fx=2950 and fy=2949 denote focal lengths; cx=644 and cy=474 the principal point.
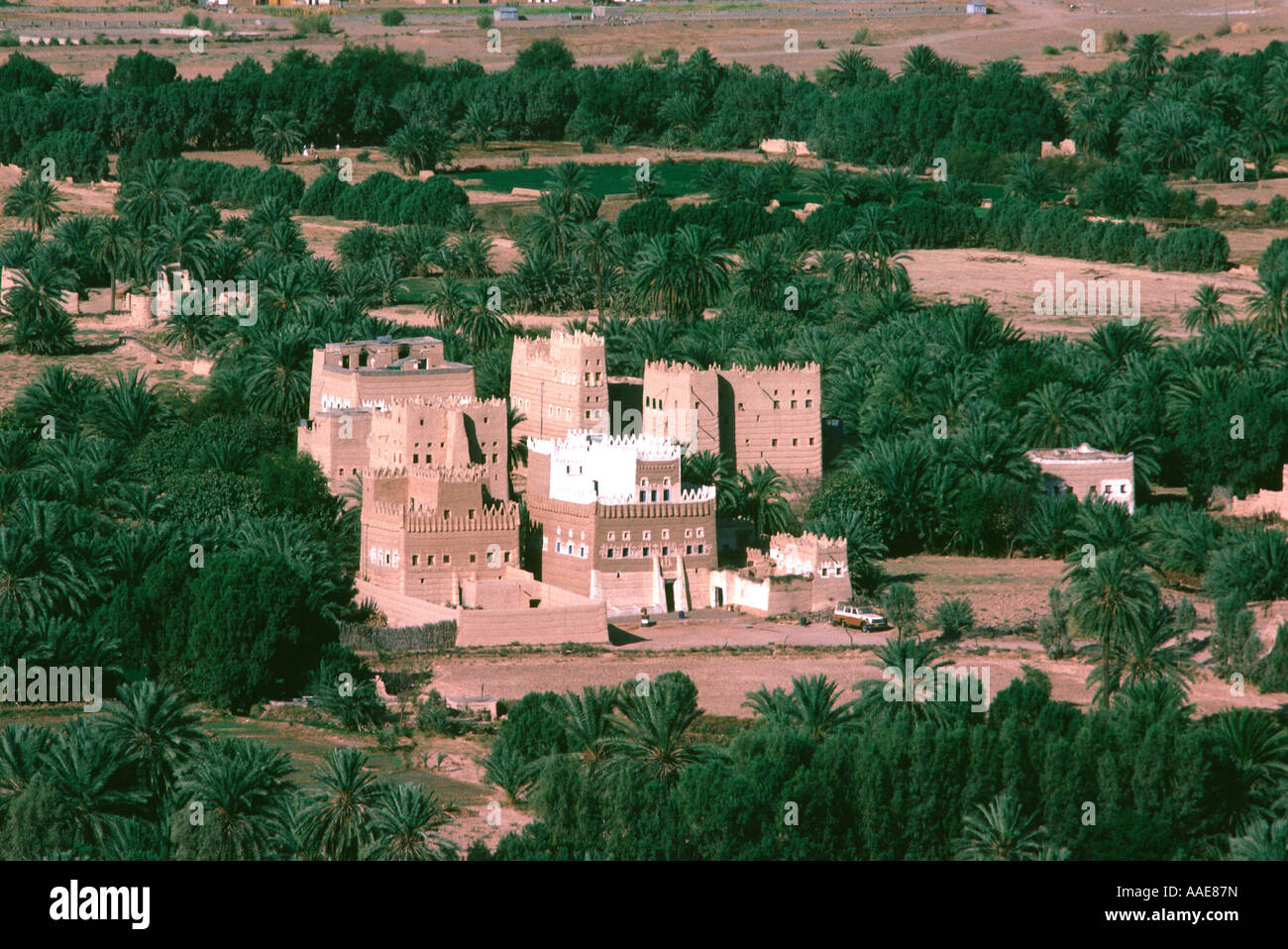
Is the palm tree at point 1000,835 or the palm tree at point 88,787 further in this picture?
the palm tree at point 88,787

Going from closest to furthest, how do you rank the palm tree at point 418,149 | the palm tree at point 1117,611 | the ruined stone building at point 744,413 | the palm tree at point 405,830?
the palm tree at point 405,830 → the palm tree at point 1117,611 → the ruined stone building at point 744,413 → the palm tree at point 418,149

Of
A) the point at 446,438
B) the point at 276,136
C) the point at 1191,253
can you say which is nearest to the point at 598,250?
the point at 1191,253

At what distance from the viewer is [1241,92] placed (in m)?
180

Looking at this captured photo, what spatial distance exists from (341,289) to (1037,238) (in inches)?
1557

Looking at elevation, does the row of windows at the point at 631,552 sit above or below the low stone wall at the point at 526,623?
above

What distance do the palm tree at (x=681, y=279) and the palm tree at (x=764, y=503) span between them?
94.3ft

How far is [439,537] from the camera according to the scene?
78.9 metres

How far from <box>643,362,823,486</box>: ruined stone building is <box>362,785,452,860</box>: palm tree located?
28.7m

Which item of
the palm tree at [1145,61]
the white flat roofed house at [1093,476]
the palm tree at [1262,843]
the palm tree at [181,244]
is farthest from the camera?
the palm tree at [1145,61]

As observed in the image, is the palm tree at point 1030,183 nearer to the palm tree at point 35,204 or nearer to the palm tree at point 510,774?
the palm tree at point 35,204

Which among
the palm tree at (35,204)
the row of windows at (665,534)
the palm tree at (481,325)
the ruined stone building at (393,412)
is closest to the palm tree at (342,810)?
the row of windows at (665,534)

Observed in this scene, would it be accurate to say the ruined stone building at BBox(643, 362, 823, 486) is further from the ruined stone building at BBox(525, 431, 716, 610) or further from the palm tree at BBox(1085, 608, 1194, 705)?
the palm tree at BBox(1085, 608, 1194, 705)

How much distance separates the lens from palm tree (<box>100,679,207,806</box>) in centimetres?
6431

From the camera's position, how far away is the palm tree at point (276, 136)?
561 ft
